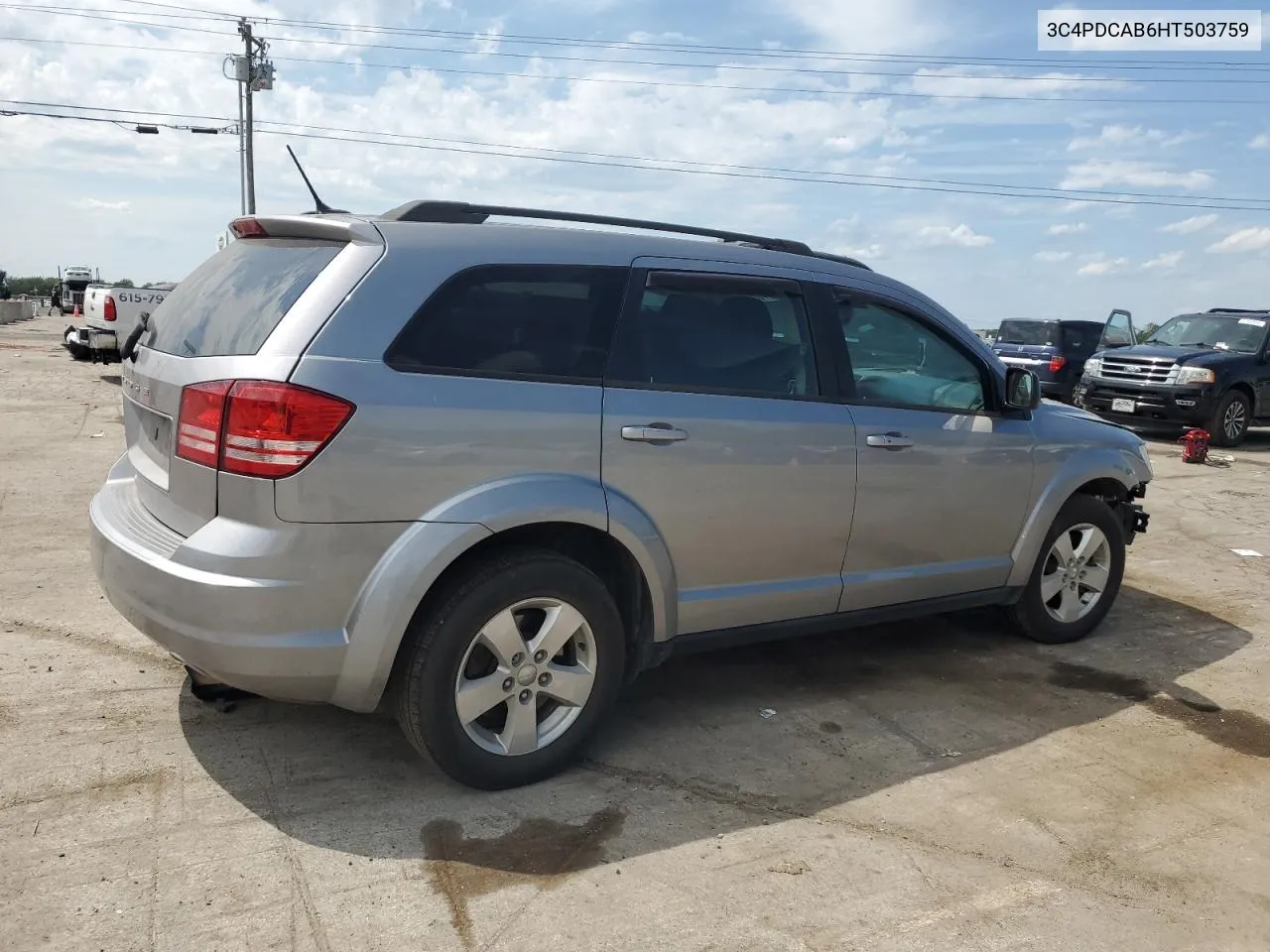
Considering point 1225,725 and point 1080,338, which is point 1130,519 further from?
point 1080,338

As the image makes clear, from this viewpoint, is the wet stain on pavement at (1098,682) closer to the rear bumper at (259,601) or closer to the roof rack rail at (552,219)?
the roof rack rail at (552,219)

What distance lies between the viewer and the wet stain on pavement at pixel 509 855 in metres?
2.88

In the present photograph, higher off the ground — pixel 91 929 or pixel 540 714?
pixel 540 714

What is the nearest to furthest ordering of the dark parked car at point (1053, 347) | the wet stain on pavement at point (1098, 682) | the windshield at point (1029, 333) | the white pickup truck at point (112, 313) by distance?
Result: the wet stain on pavement at point (1098, 682) → the white pickup truck at point (112, 313) → the dark parked car at point (1053, 347) → the windshield at point (1029, 333)

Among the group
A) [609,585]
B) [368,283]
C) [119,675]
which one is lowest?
[119,675]

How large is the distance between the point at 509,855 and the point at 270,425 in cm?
146

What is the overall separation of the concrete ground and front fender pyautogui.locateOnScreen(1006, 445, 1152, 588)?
1.68 feet

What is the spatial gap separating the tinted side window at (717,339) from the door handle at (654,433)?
0.17 m

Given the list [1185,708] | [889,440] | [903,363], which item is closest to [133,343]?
[889,440]

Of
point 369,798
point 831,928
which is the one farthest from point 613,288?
point 831,928

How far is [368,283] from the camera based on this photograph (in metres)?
3.15

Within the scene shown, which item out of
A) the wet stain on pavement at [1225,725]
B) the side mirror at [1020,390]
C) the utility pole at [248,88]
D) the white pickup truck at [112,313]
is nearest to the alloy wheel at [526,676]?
the side mirror at [1020,390]

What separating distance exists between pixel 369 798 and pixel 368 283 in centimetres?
167

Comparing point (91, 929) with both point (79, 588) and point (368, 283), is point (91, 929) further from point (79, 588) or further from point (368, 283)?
point (79, 588)
